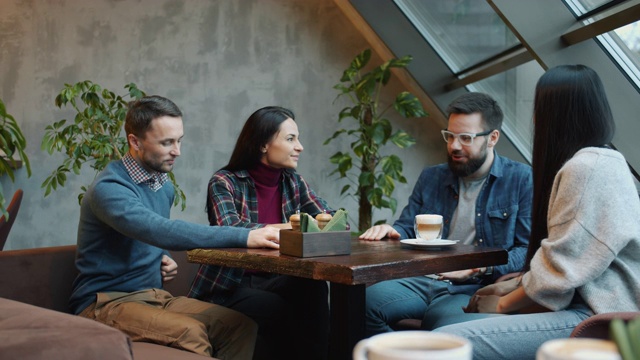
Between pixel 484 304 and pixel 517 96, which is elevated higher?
pixel 517 96

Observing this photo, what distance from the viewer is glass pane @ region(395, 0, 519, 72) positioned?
5012mm

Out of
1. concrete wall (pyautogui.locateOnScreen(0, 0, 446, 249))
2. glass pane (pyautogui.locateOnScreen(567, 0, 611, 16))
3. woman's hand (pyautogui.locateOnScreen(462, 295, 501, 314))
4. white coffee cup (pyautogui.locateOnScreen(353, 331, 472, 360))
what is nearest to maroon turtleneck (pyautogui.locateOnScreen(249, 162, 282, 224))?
woman's hand (pyautogui.locateOnScreen(462, 295, 501, 314))

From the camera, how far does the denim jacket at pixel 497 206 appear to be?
9.45 feet

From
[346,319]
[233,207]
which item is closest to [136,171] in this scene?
[233,207]

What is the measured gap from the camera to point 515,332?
183 cm

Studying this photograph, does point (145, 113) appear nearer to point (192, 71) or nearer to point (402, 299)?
point (402, 299)

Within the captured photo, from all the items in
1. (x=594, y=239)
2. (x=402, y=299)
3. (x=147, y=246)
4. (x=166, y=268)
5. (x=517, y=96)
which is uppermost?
(x=517, y=96)

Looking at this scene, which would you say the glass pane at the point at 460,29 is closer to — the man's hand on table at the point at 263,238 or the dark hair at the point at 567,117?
the dark hair at the point at 567,117

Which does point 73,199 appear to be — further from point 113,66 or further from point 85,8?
point 85,8

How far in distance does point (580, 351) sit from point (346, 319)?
172 centimetres

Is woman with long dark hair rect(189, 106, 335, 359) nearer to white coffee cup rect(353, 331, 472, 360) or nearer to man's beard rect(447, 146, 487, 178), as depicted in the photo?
man's beard rect(447, 146, 487, 178)

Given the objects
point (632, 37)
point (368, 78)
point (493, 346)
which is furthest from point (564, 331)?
point (368, 78)

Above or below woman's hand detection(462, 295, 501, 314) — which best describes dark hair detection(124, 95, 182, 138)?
above

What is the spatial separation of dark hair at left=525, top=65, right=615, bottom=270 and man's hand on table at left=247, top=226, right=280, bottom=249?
839 mm
